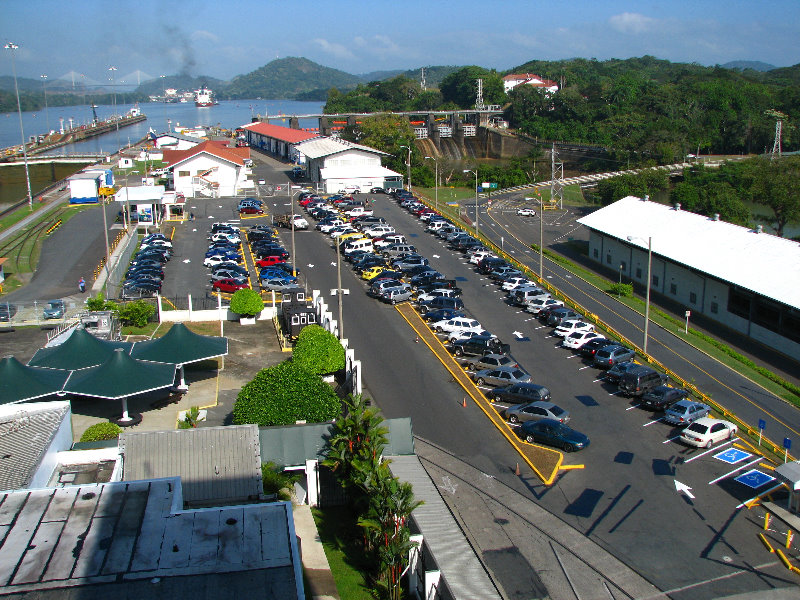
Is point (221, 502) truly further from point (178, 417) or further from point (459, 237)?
point (459, 237)

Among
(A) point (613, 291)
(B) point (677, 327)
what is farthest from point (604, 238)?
(B) point (677, 327)

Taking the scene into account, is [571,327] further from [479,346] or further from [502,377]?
[502,377]

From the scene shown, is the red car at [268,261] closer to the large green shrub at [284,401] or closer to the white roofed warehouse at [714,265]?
the white roofed warehouse at [714,265]

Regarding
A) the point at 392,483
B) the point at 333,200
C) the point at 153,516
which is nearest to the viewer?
the point at 153,516

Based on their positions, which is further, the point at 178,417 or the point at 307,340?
the point at 307,340

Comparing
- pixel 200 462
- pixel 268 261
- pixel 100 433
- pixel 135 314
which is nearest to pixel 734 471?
pixel 200 462

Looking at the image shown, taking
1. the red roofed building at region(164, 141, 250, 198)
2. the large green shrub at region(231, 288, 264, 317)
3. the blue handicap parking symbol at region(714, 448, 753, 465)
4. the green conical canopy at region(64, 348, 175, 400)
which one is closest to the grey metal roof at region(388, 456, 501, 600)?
the blue handicap parking symbol at region(714, 448, 753, 465)

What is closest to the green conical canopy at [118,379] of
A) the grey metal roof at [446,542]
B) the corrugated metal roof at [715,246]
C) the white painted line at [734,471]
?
the grey metal roof at [446,542]
